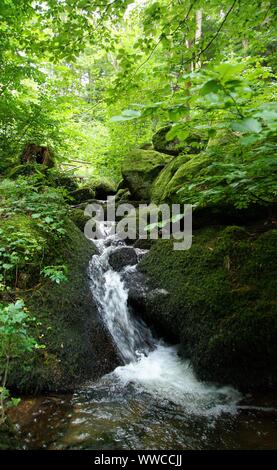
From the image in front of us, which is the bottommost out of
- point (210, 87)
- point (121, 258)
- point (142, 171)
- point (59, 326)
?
point (59, 326)

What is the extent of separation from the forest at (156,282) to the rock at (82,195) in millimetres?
3399

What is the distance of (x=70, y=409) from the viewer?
3.07 m

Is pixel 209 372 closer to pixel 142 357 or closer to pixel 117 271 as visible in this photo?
pixel 142 357

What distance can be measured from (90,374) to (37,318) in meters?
0.97

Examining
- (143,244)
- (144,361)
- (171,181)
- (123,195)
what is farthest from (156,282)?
(123,195)

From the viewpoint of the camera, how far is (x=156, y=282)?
488cm

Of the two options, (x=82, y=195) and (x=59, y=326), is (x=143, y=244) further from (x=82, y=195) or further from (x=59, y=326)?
(x=82, y=195)

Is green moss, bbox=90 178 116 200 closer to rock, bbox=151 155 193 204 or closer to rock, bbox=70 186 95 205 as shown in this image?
rock, bbox=70 186 95 205

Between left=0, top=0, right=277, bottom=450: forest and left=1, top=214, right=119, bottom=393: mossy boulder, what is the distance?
0.02 m

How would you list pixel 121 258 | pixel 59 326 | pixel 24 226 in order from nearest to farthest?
pixel 59 326
pixel 24 226
pixel 121 258

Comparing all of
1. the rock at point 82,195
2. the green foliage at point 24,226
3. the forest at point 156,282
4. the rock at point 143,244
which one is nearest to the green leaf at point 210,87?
the forest at point 156,282

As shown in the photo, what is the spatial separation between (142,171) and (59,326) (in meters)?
5.59

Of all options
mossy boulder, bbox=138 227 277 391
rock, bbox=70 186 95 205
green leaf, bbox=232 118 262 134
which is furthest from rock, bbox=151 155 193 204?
green leaf, bbox=232 118 262 134

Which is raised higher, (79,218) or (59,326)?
(79,218)
